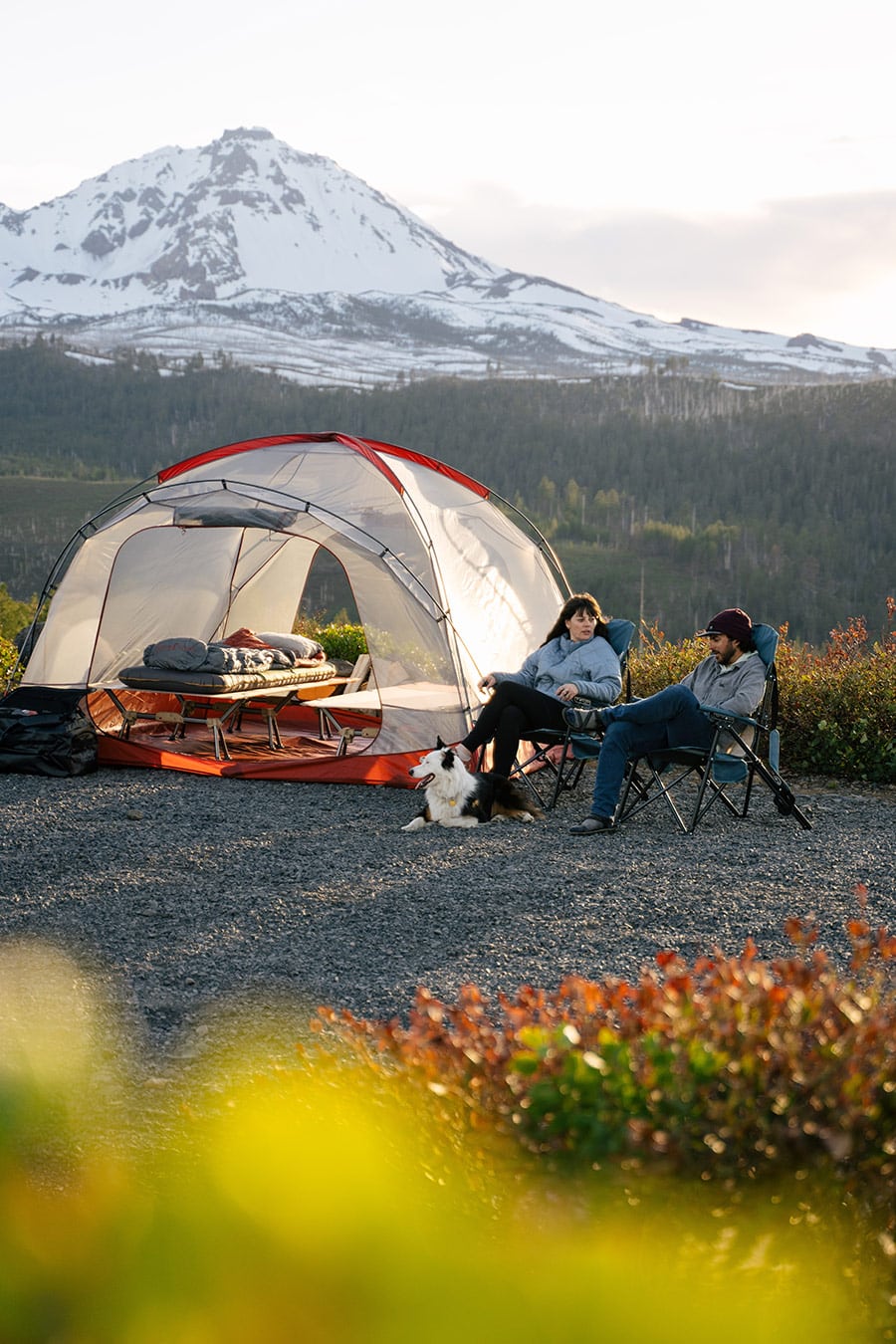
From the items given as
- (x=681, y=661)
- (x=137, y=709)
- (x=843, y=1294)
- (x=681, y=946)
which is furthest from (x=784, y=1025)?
(x=137, y=709)

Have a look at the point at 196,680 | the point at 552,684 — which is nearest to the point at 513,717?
the point at 552,684

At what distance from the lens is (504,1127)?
5.49ft

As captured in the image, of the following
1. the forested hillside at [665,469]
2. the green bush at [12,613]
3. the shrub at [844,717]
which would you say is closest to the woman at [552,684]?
the shrub at [844,717]

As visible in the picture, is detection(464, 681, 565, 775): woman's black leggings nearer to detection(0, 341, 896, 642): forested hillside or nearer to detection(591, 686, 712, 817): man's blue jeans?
detection(591, 686, 712, 817): man's blue jeans

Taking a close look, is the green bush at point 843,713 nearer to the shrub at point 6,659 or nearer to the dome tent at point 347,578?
the dome tent at point 347,578

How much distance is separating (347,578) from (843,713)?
307 cm

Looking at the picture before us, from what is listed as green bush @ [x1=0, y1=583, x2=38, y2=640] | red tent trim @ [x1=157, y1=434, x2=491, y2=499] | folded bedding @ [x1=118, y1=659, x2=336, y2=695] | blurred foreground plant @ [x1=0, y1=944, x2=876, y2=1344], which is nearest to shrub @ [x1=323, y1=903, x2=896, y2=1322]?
blurred foreground plant @ [x1=0, y1=944, x2=876, y2=1344]

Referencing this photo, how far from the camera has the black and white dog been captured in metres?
5.67

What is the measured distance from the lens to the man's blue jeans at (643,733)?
5.59m

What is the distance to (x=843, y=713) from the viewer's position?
7.09m

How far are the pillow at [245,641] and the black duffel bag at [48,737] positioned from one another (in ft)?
4.85

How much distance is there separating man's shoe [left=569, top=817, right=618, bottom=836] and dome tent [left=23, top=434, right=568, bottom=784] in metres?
1.32

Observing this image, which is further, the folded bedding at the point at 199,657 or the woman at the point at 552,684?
the folded bedding at the point at 199,657

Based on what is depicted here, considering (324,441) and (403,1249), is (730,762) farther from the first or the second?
(403,1249)
